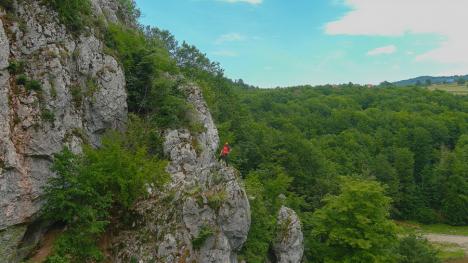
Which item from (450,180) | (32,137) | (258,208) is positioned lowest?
(450,180)

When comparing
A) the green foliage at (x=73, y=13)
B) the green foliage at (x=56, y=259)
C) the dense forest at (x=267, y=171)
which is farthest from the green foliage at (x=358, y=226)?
the green foliage at (x=73, y=13)

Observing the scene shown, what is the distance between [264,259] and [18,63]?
15.2m

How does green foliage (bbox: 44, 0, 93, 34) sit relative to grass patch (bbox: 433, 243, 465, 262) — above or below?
above

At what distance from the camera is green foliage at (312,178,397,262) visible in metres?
24.9

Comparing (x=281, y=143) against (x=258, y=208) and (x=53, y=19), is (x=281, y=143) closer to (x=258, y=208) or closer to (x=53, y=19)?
(x=258, y=208)

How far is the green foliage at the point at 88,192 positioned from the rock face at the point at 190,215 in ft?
3.58

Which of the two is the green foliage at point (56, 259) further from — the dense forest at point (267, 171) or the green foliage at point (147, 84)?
the green foliage at point (147, 84)

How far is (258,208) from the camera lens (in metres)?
23.6

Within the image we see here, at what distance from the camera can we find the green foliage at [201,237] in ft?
58.5

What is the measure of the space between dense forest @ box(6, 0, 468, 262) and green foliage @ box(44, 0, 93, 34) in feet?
0.16

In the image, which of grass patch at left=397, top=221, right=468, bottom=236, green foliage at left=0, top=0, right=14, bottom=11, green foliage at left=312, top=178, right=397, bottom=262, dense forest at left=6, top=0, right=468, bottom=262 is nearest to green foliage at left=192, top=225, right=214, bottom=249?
dense forest at left=6, top=0, right=468, bottom=262

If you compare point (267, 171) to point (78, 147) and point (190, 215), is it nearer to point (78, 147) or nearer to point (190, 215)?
point (190, 215)

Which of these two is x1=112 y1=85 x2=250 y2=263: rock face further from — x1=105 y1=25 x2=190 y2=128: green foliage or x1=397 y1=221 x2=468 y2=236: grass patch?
x1=397 y1=221 x2=468 y2=236: grass patch

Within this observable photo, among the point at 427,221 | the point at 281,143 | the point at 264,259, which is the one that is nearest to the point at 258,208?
the point at 264,259
